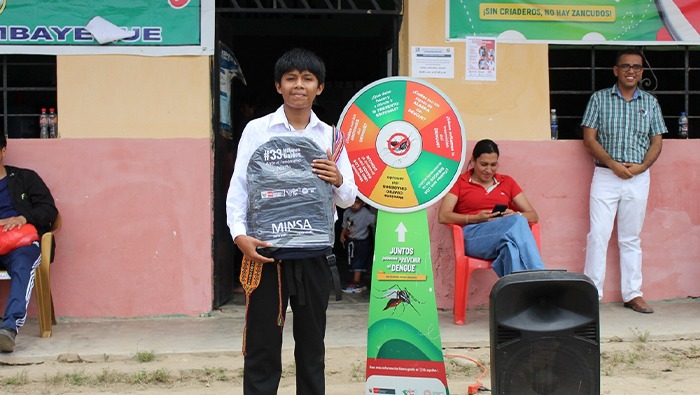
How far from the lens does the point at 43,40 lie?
220 inches

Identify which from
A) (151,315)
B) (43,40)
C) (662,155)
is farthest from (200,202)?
(662,155)

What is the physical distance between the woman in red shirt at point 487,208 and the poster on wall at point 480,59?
61 centimetres

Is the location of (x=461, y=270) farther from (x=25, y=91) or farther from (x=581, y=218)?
(x=25, y=91)

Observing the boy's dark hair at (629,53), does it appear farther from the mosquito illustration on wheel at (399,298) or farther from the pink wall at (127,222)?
the pink wall at (127,222)

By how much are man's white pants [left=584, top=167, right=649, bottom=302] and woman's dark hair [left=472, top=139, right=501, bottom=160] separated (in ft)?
3.07

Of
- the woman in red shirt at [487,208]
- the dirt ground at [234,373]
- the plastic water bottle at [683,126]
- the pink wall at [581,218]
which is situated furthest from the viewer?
the plastic water bottle at [683,126]

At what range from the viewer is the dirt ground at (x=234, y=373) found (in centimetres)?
442

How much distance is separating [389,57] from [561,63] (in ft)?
5.45

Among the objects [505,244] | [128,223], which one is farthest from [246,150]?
[128,223]

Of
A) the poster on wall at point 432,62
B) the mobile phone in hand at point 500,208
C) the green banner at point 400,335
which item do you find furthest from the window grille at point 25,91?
the mobile phone in hand at point 500,208

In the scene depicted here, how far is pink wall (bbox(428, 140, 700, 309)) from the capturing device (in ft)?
19.6

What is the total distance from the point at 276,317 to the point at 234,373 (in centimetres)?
166

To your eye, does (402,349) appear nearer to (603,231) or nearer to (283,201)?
(283,201)

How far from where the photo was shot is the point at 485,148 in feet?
18.3
